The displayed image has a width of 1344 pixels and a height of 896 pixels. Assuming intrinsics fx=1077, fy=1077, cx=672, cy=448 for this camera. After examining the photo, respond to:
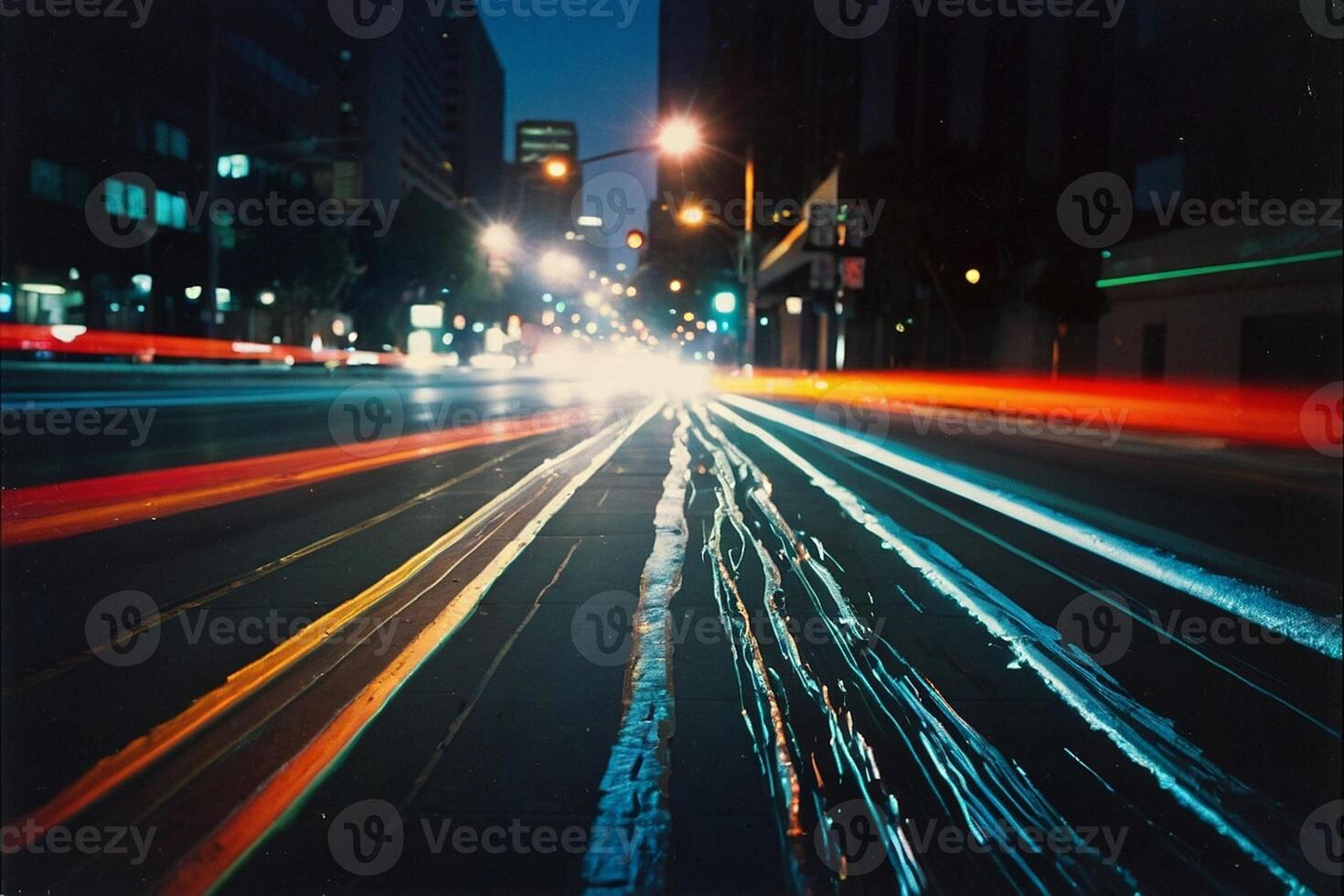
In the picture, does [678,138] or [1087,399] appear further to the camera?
[1087,399]

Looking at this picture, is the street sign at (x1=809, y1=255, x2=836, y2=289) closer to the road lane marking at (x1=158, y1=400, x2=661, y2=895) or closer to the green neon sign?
the green neon sign

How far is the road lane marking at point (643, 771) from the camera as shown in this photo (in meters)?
3.70

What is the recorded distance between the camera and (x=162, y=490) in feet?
42.5

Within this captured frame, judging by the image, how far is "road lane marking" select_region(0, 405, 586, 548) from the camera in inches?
417

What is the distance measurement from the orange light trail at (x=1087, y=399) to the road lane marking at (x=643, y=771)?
14.5 meters

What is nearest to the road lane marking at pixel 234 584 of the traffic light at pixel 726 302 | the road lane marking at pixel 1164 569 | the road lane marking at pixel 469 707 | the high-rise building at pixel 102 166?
the road lane marking at pixel 469 707

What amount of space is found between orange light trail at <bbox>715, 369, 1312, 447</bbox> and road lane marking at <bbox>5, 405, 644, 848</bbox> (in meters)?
15.3

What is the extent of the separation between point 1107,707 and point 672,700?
2240 millimetres

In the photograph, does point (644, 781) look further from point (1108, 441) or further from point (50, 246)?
point (50, 246)

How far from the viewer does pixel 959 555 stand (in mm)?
9680

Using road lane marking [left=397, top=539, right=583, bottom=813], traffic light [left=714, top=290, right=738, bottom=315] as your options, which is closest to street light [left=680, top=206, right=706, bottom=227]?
traffic light [left=714, top=290, right=738, bottom=315]

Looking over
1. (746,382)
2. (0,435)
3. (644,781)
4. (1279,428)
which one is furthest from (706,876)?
(746,382)

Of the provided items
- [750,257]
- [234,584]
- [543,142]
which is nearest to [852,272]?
[750,257]

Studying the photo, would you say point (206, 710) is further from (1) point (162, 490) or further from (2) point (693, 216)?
(2) point (693, 216)
